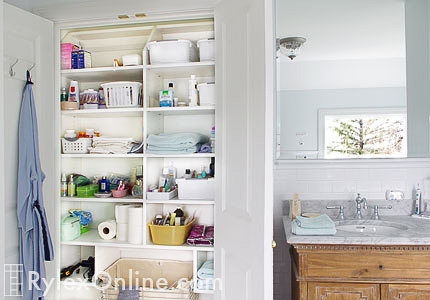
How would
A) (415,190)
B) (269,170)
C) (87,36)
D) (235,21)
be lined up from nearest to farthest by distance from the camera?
1. (269,170)
2. (235,21)
3. (415,190)
4. (87,36)

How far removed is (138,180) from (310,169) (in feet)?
3.64

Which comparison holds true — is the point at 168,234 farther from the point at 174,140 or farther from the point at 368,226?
the point at 368,226

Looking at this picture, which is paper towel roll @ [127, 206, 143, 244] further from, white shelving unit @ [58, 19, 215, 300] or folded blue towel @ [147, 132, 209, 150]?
folded blue towel @ [147, 132, 209, 150]

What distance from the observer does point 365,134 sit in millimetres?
2205

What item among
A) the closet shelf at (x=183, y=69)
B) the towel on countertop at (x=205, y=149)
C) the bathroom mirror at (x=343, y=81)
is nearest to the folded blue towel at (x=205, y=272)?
the towel on countertop at (x=205, y=149)

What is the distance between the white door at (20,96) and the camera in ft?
6.01

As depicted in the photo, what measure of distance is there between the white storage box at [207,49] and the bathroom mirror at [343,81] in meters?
0.47

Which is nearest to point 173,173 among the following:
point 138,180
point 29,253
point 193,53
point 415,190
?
point 138,180

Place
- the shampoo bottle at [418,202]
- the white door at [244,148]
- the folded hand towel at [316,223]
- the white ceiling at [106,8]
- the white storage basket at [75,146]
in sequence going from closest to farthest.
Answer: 1. the white door at [244,148]
2. the folded hand towel at [316,223]
3. the white ceiling at [106,8]
4. the shampoo bottle at [418,202]
5. the white storage basket at [75,146]

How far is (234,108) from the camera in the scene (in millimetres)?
1683

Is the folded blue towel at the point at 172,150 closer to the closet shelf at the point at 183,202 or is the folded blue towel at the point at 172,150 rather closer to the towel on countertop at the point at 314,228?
the closet shelf at the point at 183,202

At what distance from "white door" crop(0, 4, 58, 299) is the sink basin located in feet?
5.79

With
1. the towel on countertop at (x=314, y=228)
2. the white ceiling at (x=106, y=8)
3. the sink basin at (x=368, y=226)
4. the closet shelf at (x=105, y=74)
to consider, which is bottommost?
the sink basin at (x=368, y=226)

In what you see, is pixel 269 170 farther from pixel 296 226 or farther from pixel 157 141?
pixel 157 141
